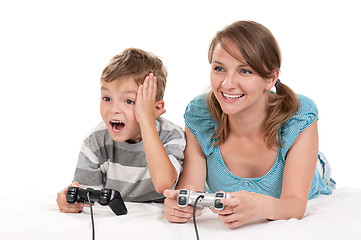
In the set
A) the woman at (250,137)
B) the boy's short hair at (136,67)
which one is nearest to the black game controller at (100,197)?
the woman at (250,137)

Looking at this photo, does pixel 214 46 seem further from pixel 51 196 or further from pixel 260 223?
pixel 51 196

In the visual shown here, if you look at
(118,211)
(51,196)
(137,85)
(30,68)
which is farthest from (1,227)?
(30,68)

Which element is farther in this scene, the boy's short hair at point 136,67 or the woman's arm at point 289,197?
the boy's short hair at point 136,67

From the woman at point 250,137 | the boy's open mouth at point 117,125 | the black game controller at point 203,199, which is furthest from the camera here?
the boy's open mouth at point 117,125

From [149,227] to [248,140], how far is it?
1.79 feet

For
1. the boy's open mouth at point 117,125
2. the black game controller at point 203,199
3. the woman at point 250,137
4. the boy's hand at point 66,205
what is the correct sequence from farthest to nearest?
the boy's open mouth at point 117,125 < the boy's hand at point 66,205 < the woman at point 250,137 < the black game controller at point 203,199

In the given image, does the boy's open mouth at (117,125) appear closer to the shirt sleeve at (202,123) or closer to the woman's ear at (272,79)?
the shirt sleeve at (202,123)

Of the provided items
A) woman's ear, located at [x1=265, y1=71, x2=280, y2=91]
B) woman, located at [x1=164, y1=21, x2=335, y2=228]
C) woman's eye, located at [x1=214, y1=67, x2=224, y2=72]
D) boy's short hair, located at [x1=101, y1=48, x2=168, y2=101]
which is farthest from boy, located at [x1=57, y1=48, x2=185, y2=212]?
woman's ear, located at [x1=265, y1=71, x2=280, y2=91]

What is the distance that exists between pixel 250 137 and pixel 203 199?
0.47m

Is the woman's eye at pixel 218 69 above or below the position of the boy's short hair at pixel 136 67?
above

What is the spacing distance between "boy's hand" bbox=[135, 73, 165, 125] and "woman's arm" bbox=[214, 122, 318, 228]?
44 cm

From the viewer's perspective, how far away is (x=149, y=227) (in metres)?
1.49

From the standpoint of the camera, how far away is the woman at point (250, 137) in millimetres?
1539

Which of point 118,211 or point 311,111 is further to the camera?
point 311,111
